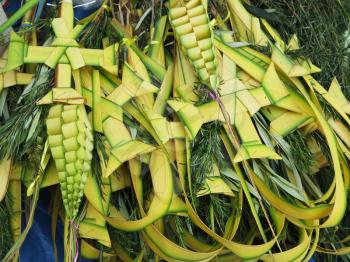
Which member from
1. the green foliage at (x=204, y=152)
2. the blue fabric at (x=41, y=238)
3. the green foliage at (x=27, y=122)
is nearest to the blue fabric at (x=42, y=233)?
the blue fabric at (x=41, y=238)

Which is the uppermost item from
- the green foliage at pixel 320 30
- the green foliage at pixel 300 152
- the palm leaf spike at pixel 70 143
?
the green foliage at pixel 320 30

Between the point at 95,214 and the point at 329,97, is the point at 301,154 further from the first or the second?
the point at 95,214

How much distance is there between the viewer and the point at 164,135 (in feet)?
2.23

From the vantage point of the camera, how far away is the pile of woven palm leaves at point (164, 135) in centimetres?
67

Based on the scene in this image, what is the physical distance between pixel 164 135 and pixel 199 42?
0.12 meters

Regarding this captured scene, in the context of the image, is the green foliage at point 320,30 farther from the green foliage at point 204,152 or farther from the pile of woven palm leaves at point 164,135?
the green foliage at point 204,152

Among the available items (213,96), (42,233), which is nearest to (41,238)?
(42,233)

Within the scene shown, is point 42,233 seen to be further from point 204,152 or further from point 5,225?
point 204,152

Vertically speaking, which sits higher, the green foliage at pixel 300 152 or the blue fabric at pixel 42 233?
the green foliage at pixel 300 152

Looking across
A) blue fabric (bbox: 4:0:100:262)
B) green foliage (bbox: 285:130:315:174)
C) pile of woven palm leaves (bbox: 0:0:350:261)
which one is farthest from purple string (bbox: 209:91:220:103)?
blue fabric (bbox: 4:0:100:262)

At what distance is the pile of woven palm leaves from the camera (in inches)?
26.5

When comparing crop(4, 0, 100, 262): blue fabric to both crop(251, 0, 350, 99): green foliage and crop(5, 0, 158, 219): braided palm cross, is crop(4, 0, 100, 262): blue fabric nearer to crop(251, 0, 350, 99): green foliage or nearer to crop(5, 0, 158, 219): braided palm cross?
crop(5, 0, 158, 219): braided palm cross

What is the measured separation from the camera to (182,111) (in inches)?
26.7

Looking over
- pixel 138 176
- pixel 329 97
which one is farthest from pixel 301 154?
pixel 138 176
